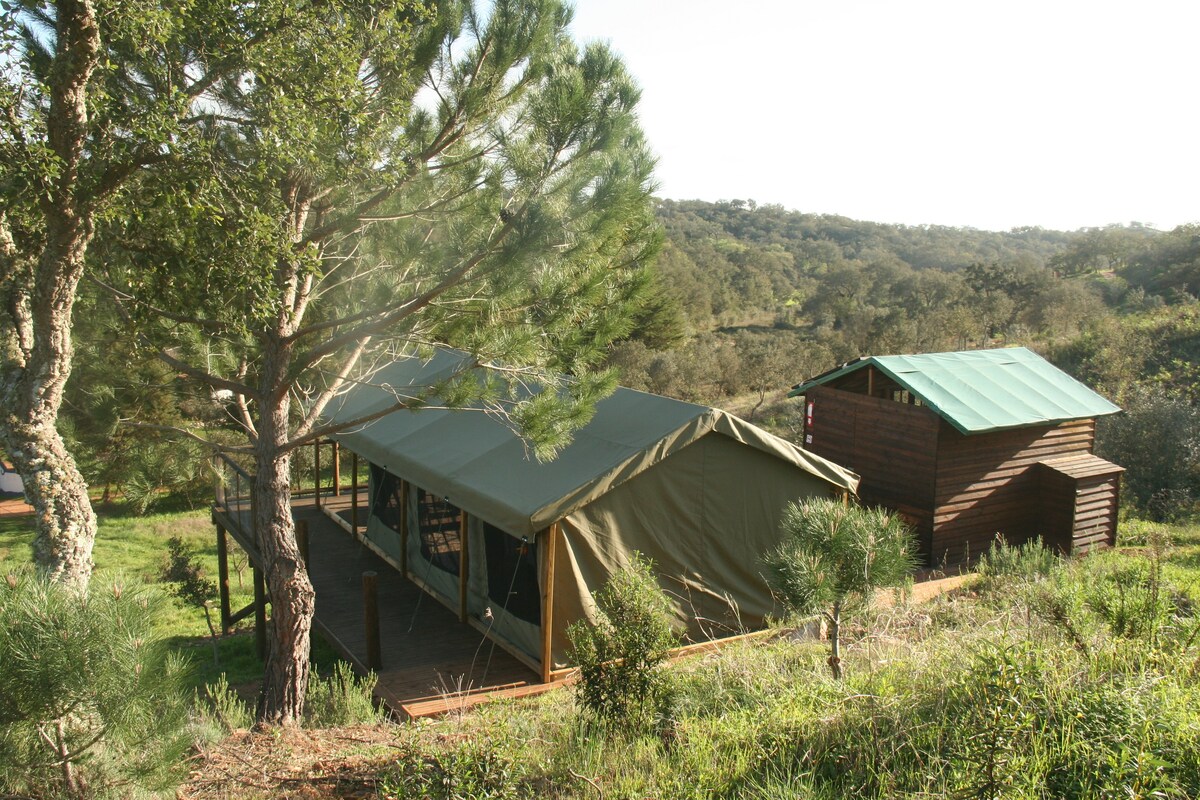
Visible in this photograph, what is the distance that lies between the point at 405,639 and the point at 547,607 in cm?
197

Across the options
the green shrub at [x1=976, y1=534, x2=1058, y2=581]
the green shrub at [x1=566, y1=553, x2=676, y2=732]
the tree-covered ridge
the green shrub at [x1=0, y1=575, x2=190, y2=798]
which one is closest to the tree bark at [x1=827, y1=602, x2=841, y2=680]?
the green shrub at [x1=566, y1=553, x2=676, y2=732]

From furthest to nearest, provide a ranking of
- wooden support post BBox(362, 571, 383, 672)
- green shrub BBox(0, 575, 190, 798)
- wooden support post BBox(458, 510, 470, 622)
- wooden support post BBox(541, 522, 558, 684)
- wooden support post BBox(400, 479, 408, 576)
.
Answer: wooden support post BBox(400, 479, 408, 576), wooden support post BBox(458, 510, 470, 622), wooden support post BBox(362, 571, 383, 672), wooden support post BBox(541, 522, 558, 684), green shrub BBox(0, 575, 190, 798)

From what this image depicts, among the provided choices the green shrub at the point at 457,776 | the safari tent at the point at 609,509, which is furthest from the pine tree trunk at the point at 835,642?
the green shrub at the point at 457,776

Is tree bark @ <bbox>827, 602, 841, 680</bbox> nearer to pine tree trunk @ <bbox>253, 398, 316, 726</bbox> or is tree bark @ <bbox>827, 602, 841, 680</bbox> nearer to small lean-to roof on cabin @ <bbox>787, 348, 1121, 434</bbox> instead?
pine tree trunk @ <bbox>253, 398, 316, 726</bbox>

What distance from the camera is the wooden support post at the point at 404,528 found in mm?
9195

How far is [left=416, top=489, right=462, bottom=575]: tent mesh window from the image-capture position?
9078 millimetres

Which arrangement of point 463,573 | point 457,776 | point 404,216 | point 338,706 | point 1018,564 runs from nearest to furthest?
1. point 457,776
2. point 338,706
3. point 404,216
4. point 463,573
5. point 1018,564

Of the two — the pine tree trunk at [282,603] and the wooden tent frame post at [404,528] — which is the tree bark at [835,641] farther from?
the wooden tent frame post at [404,528]

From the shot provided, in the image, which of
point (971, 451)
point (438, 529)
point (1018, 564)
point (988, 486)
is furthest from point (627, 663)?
point (988, 486)

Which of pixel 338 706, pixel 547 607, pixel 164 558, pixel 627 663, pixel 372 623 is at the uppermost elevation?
pixel 627 663

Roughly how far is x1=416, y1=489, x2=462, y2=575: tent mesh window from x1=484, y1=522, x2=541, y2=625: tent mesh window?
2.71ft

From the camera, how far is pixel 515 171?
19.0 ft

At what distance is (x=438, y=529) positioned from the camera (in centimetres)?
930

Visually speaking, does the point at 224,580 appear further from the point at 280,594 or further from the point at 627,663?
the point at 627,663
